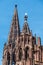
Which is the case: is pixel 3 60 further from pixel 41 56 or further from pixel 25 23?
pixel 41 56

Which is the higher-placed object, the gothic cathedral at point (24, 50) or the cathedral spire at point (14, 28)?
the cathedral spire at point (14, 28)

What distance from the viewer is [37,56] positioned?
73.3 meters

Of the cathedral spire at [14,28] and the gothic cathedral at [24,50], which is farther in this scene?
the cathedral spire at [14,28]

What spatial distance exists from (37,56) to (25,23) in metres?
14.6

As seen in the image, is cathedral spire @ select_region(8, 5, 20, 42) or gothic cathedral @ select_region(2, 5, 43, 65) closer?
Result: gothic cathedral @ select_region(2, 5, 43, 65)

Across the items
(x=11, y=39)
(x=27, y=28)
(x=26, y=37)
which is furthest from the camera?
(x=11, y=39)

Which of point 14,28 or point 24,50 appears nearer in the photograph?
point 24,50

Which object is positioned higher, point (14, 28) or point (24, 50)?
point (14, 28)

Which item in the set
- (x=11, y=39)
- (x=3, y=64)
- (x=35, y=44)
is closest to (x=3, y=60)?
(x=3, y=64)

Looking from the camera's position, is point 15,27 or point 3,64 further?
point 15,27

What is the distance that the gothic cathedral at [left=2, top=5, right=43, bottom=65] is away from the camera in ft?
238

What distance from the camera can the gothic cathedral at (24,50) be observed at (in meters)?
72.6

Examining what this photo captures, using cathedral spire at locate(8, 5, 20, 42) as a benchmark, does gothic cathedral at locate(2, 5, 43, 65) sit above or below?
below

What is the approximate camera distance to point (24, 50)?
76250mm
